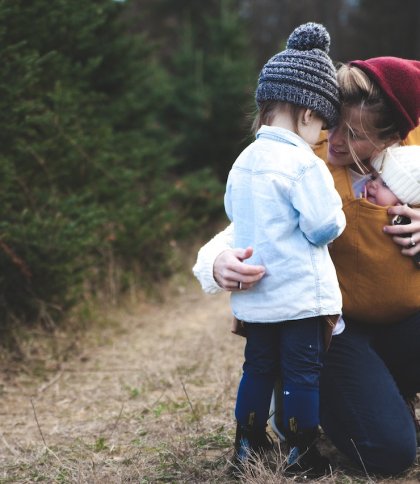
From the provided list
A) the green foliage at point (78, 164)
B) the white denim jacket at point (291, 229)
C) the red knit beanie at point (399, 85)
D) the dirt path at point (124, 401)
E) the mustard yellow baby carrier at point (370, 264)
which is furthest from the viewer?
the green foliage at point (78, 164)

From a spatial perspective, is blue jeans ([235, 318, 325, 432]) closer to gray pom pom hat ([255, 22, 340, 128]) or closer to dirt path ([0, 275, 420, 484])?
dirt path ([0, 275, 420, 484])

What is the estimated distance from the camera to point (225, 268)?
2.29 metres

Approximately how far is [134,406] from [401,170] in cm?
194

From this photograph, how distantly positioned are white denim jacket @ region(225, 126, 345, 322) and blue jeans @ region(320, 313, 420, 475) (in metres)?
0.41

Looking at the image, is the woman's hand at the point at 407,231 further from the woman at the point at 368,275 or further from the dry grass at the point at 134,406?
the dry grass at the point at 134,406

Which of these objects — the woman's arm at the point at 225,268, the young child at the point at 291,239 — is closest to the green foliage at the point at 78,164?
the woman's arm at the point at 225,268

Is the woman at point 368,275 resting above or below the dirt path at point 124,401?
above

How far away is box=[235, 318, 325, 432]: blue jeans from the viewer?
2.27 m

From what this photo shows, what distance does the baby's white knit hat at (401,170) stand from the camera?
2490mm

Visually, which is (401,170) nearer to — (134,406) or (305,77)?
(305,77)

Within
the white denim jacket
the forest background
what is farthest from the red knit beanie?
the forest background

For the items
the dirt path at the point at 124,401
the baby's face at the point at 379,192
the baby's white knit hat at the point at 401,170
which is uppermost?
the baby's white knit hat at the point at 401,170

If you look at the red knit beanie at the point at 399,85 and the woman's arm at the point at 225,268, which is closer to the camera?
the woman's arm at the point at 225,268

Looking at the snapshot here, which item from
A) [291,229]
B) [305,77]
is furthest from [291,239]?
[305,77]
